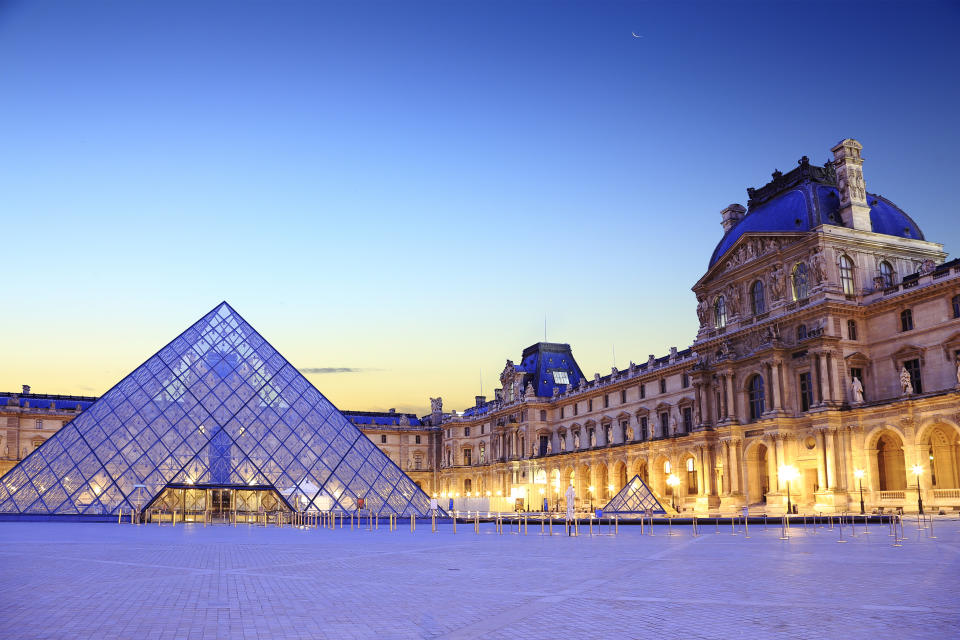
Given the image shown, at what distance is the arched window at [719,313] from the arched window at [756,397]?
4424mm

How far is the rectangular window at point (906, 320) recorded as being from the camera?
41.2 metres

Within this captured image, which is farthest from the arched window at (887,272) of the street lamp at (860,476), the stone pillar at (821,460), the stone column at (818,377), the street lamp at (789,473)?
the street lamp at (789,473)

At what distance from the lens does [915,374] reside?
4103 centimetres

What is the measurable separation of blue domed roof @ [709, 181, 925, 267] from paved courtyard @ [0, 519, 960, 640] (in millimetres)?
30236

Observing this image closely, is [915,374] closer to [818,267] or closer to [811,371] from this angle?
[811,371]

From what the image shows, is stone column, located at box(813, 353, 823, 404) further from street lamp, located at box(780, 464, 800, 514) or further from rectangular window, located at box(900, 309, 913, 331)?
rectangular window, located at box(900, 309, 913, 331)

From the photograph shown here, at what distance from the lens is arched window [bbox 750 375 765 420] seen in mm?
48375

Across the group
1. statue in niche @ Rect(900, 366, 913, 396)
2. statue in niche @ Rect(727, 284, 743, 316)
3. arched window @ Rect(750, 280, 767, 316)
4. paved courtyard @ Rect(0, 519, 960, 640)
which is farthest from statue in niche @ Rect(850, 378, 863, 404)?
paved courtyard @ Rect(0, 519, 960, 640)

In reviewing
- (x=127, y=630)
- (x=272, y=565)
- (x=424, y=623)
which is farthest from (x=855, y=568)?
(x=127, y=630)

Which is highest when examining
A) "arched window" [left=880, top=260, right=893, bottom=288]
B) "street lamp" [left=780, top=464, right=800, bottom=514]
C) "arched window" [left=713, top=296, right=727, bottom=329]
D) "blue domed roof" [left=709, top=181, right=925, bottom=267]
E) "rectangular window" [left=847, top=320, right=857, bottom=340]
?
"blue domed roof" [left=709, top=181, right=925, bottom=267]

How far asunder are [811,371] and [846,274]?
5.66 meters

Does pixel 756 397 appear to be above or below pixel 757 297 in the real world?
below

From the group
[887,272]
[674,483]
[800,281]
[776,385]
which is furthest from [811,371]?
[674,483]

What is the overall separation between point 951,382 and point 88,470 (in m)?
38.7
